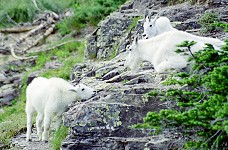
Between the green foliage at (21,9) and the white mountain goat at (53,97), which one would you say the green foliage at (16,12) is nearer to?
the green foliage at (21,9)

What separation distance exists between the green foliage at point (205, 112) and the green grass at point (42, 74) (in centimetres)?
735

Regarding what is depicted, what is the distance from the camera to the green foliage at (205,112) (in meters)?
6.77

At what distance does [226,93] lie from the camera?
7.07 m

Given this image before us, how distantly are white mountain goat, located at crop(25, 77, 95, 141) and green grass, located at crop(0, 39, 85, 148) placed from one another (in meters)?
2.23

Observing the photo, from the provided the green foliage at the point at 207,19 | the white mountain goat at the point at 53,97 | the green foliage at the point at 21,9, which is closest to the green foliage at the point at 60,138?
the white mountain goat at the point at 53,97

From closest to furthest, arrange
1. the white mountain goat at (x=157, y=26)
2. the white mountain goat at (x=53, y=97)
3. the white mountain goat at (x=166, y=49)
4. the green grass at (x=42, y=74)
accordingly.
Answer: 1. the white mountain goat at (x=166, y=49)
2. the white mountain goat at (x=53, y=97)
3. the white mountain goat at (x=157, y=26)
4. the green grass at (x=42, y=74)

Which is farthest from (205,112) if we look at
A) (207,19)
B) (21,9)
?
(21,9)

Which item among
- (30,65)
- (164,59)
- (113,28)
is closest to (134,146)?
(164,59)

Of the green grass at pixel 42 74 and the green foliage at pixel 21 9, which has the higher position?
the green foliage at pixel 21 9

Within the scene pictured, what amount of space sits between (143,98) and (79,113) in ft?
3.83

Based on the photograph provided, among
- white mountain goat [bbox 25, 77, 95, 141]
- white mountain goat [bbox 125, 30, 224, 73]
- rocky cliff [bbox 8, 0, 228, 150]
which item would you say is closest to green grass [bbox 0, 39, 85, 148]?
white mountain goat [bbox 25, 77, 95, 141]

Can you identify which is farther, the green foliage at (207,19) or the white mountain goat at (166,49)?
the green foliage at (207,19)

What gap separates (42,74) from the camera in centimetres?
2392

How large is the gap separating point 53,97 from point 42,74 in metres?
12.9
